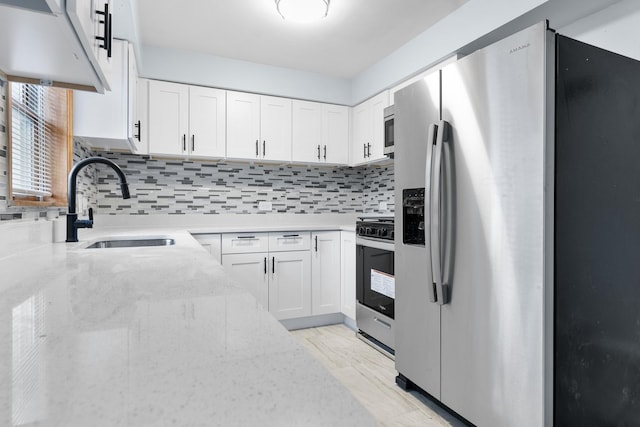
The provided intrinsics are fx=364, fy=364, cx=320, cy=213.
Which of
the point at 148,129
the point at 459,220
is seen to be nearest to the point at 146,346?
the point at 459,220

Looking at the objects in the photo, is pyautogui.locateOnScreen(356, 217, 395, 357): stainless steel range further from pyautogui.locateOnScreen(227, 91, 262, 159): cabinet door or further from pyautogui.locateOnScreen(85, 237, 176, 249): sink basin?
pyautogui.locateOnScreen(85, 237, 176, 249): sink basin

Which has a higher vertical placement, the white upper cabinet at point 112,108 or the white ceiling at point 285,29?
the white ceiling at point 285,29

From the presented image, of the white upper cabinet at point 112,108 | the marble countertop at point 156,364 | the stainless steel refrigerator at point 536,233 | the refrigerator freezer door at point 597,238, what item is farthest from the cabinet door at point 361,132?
the marble countertop at point 156,364

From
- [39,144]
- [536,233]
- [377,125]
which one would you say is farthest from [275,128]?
[536,233]

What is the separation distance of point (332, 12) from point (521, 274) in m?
2.05

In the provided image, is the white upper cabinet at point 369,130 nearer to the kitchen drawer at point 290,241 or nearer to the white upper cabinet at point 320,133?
the white upper cabinet at point 320,133

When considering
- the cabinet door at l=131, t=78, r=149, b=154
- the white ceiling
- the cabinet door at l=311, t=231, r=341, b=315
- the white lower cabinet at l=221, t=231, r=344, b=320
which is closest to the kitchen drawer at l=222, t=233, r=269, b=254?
the white lower cabinet at l=221, t=231, r=344, b=320

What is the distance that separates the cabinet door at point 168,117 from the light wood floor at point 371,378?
1.95 meters

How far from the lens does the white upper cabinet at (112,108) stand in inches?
89.0

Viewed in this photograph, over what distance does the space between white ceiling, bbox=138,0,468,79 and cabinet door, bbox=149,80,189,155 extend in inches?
14.2

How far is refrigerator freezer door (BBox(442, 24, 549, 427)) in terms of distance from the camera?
53.6 inches

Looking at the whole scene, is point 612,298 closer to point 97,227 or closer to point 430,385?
point 430,385

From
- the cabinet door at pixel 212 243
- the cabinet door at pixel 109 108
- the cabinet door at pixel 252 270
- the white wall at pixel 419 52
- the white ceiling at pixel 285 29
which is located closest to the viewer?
the white wall at pixel 419 52

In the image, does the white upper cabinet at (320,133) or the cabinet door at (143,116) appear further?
the white upper cabinet at (320,133)
